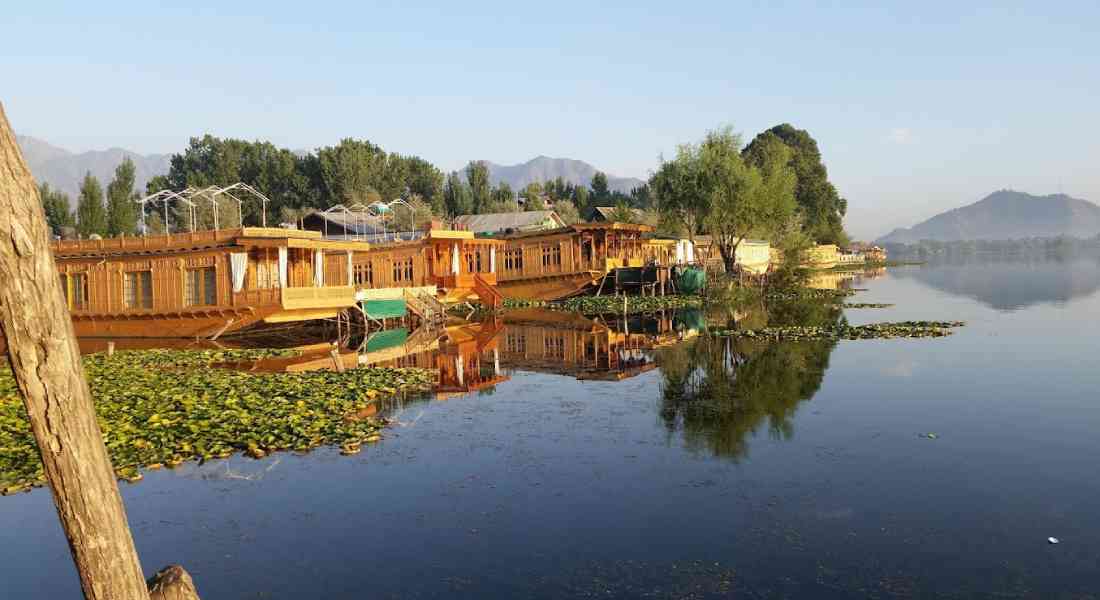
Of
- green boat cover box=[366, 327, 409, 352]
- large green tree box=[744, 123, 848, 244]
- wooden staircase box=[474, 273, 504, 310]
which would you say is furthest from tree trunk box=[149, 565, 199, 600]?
large green tree box=[744, 123, 848, 244]

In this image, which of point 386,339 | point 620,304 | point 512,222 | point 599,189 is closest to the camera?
point 386,339

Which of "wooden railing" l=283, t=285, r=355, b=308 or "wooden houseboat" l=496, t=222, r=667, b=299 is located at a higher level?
"wooden houseboat" l=496, t=222, r=667, b=299

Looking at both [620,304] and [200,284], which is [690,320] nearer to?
[620,304]

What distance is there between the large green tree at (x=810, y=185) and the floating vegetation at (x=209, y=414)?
85646 mm

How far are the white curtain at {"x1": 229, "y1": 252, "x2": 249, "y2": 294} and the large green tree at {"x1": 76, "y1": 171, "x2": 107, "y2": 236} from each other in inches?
1899

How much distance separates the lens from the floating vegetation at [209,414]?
11.8m

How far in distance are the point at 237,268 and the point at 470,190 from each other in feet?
247

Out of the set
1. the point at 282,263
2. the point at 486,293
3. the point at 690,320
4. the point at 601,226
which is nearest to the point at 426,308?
the point at 486,293

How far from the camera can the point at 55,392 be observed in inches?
136

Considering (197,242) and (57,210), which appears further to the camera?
(57,210)

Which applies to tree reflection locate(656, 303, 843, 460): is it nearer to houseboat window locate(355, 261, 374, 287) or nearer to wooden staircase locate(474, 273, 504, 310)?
wooden staircase locate(474, 273, 504, 310)

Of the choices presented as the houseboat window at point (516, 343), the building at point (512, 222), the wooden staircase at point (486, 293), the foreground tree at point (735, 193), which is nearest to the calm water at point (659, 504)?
the houseboat window at point (516, 343)

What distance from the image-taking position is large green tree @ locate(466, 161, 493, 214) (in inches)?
4008

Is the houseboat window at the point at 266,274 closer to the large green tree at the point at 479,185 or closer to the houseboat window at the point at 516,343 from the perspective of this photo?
the houseboat window at the point at 516,343
